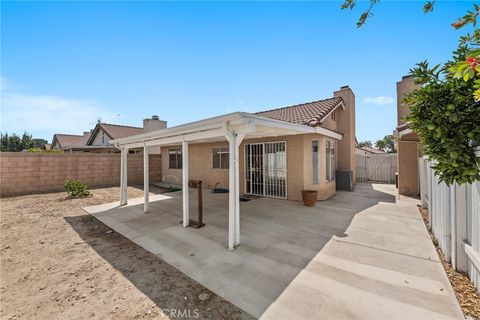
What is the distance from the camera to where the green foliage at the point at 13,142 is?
2755 cm

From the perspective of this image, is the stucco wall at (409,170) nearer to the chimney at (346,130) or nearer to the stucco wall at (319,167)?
the chimney at (346,130)

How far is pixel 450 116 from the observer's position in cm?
209

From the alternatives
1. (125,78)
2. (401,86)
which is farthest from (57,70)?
(401,86)

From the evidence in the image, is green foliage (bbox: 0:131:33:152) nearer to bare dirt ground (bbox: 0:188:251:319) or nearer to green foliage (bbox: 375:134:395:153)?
bare dirt ground (bbox: 0:188:251:319)

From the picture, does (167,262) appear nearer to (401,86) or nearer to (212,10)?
(212,10)

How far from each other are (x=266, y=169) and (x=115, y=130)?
1888 centimetres

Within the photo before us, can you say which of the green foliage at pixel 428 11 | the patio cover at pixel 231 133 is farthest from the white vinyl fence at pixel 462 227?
the patio cover at pixel 231 133

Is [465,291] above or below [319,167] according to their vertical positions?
below

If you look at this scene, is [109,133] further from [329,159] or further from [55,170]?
[329,159]

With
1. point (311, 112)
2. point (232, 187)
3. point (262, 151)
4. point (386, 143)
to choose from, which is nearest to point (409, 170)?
point (311, 112)

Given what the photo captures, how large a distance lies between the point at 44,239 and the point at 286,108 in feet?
37.4

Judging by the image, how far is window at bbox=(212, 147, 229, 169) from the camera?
36.4 feet

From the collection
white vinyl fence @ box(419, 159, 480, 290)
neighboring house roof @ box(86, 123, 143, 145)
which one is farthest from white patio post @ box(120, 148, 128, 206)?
neighboring house roof @ box(86, 123, 143, 145)

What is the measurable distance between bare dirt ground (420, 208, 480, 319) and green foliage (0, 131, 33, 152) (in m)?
41.9
